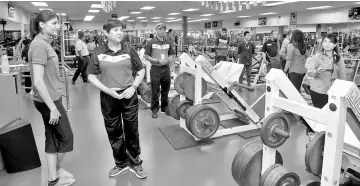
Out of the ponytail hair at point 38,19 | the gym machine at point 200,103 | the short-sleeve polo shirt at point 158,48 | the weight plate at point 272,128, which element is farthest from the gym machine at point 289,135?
the short-sleeve polo shirt at point 158,48

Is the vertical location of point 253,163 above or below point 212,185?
above

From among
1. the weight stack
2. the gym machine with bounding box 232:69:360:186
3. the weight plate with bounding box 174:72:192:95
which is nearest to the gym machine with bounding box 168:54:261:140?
the weight plate with bounding box 174:72:192:95

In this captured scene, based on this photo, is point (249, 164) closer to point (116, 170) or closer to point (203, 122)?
point (116, 170)

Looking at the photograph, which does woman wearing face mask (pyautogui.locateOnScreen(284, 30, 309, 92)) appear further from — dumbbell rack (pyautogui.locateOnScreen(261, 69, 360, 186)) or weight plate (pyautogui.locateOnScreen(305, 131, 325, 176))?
weight plate (pyautogui.locateOnScreen(305, 131, 325, 176))

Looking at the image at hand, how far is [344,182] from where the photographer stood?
2.44 meters

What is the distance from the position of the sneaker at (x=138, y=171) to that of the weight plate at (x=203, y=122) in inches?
35.5

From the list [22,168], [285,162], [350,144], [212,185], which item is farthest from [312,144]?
[22,168]

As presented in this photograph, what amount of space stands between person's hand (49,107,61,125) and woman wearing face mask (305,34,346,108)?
106 inches

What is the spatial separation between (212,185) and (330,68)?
1.87 m

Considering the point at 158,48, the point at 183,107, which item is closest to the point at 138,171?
the point at 183,107

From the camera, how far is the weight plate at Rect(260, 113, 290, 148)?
1.81 m

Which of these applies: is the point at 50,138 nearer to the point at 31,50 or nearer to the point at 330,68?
the point at 31,50

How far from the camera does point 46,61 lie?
2.31 m

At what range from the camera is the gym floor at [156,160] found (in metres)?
2.85
